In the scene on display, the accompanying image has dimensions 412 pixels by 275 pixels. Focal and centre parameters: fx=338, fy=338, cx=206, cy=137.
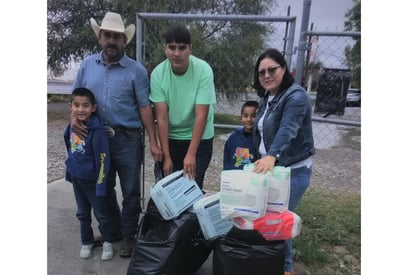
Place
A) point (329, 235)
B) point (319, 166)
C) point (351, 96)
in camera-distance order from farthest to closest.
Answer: point (319, 166)
point (351, 96)
point (329, 235)

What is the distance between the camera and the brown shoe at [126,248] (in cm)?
285

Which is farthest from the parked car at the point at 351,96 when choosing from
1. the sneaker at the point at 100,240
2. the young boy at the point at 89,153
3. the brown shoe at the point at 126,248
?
the sneaker at the point at 100,240

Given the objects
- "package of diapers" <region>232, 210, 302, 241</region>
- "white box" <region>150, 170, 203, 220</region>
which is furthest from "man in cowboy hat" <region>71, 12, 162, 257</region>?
"package of diapers" <region>232, 210, 302, 241</region>

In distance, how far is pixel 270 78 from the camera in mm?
2102

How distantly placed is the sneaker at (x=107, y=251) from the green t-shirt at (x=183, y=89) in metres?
1.19

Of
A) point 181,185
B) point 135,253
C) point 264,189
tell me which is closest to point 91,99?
point 181,185

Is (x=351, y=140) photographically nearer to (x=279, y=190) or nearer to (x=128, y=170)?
(x=128, y=170)

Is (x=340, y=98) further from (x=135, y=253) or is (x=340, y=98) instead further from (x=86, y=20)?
(x=86, y=20)

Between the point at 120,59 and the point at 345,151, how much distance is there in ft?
23.9

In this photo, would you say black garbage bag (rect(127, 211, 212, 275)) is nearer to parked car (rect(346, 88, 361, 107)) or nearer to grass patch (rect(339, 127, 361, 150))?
parked car (rect(346, 88, 361, 107))

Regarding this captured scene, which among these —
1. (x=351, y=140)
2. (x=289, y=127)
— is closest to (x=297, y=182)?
(x=289, y=127)

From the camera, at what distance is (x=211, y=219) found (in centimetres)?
228

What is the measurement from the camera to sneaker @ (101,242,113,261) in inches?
110

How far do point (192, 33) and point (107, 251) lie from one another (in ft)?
15.2
